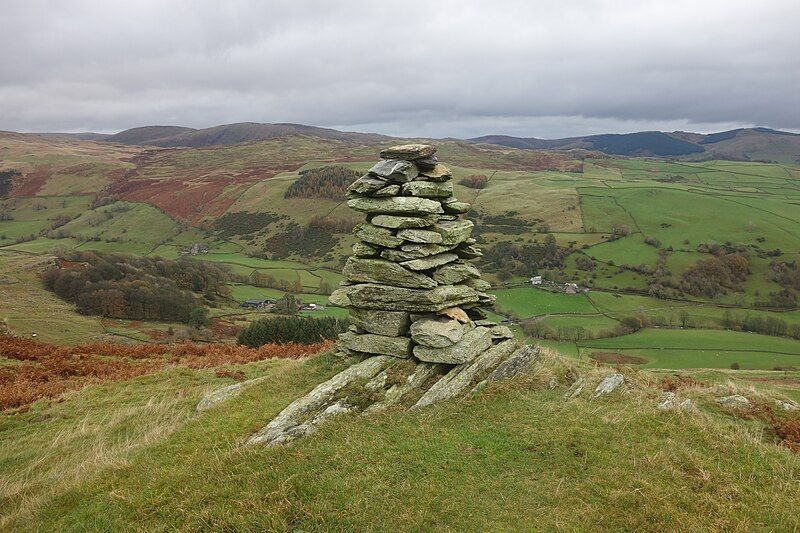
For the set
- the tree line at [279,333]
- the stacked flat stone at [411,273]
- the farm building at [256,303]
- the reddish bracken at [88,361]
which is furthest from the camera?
the farm building at [256,303]

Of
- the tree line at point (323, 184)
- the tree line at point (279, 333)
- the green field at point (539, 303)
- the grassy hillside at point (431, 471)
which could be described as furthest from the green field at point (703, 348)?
the tree line at point (323, 184)

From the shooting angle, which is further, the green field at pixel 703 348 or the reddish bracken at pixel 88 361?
the green field at pixel 703 348

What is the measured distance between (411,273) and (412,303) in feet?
3.84

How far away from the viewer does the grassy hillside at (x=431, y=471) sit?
9484 mm

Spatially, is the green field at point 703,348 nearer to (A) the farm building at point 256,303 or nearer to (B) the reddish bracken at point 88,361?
(B) the reddish bracken at point 88,361

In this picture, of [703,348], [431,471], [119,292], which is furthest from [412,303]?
[703,348]

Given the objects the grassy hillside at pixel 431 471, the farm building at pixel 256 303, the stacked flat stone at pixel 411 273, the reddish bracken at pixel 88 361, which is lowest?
the farm building at pixel 256 303

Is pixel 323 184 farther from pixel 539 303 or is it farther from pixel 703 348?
pixel 703 348

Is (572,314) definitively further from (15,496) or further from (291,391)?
(15,496)

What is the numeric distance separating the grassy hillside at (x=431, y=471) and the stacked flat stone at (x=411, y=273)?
2.84 metres

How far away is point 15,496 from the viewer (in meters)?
11.9

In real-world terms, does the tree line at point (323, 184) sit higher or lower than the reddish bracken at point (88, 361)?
higher

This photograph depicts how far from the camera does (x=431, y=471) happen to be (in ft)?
36.3

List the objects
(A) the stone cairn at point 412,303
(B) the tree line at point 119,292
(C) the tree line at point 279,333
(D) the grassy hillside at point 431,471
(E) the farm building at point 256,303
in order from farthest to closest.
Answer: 1. (E) the farm building at point 256,303
2. (B) the tree line at point 119,292
3. (C) the tree line at point 279,333
4. (A) the stone cairn at point 412,303
5. (D) the grassy hillside at point 431,471
